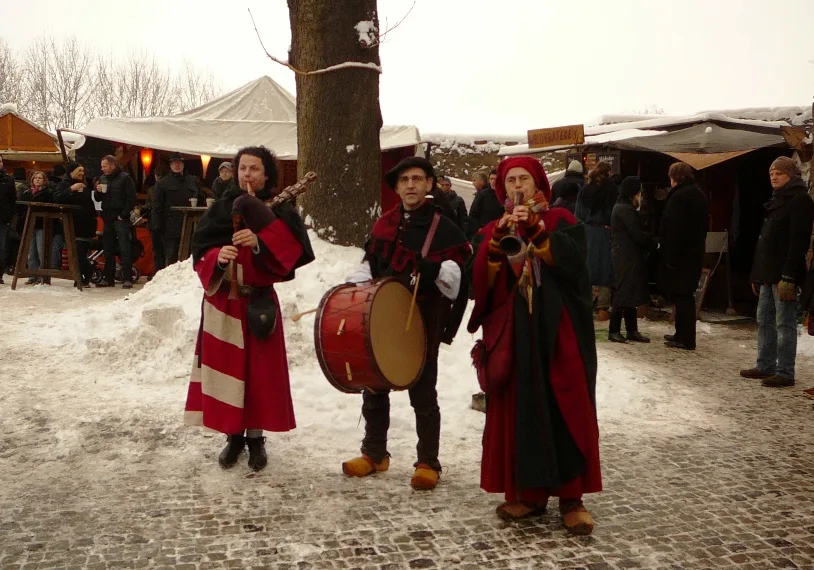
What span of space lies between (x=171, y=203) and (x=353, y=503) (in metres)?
9.45

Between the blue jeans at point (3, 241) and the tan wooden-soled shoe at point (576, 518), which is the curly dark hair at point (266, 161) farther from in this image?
the blue jeans at point (3, 241)

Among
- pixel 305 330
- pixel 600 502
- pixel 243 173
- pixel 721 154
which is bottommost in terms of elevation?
pixel 600 502

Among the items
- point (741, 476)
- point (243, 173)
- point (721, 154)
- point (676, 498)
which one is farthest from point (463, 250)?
point (721, 154)

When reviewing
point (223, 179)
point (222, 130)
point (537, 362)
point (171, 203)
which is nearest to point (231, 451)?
point (537, 362)

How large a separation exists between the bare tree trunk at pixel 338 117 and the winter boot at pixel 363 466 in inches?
124

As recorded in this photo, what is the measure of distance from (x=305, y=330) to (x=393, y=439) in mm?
1803

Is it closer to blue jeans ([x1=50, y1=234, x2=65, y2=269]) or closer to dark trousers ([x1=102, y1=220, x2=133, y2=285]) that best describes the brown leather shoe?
dark trousers ([x1=102, y1=220, x2=133, y2=285])

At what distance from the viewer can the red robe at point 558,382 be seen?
3.56m

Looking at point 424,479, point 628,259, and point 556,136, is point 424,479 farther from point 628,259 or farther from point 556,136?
point 556,136

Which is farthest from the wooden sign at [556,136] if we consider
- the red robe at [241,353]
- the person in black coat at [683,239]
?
the red robe at [241,353]

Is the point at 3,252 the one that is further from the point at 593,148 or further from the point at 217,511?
the point at 217,511

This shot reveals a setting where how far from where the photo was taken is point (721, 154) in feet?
36.7

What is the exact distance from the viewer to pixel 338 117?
7.01m

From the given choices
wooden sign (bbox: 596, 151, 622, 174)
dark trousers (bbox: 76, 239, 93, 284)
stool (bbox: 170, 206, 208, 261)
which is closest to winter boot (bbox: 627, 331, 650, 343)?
wooden sign (bbox: 596, 151, 622, 174)
